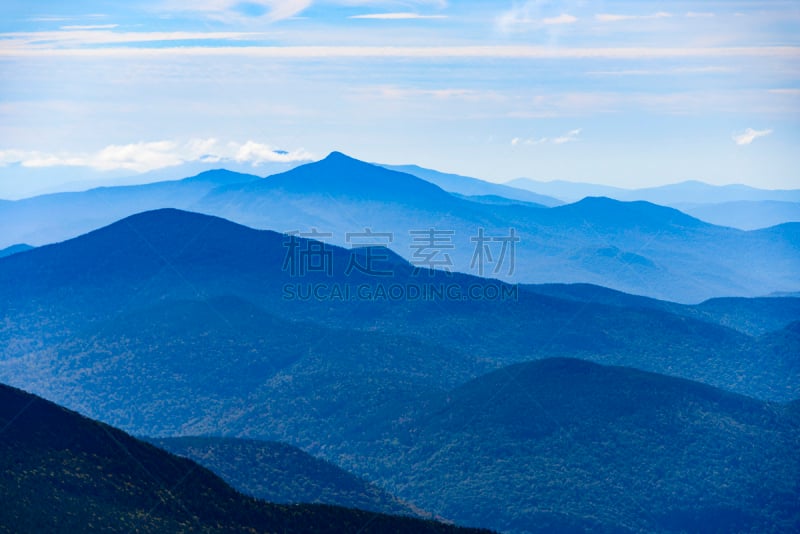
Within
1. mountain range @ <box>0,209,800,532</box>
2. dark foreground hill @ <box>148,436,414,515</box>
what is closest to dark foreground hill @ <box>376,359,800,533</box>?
mountain range @ <box>0,209,800,532</box>

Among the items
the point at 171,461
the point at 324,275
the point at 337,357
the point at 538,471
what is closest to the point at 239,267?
the point at 324,275

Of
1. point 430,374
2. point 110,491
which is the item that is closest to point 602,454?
point 430,374

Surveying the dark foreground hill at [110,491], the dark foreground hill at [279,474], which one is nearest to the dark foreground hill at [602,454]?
the dark foreground hill at [279,474]

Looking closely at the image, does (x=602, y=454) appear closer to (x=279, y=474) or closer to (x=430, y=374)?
(x=279, y=474)

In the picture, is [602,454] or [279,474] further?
[602,454]

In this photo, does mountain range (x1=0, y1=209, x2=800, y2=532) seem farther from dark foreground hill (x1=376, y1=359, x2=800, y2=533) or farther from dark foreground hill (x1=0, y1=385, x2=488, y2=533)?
dark foreground hill (x1=0, y1=385, x2=488, y2=533)

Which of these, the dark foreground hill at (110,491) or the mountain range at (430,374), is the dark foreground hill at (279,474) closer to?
the mountain range at (430,374)
